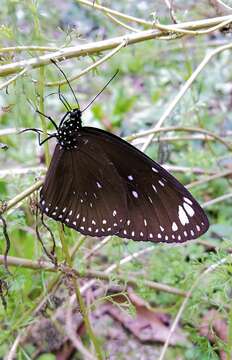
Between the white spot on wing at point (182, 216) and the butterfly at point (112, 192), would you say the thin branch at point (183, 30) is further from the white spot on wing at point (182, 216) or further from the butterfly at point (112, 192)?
the white spot on wing at point (182, 216)

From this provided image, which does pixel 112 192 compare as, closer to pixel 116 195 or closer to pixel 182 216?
pixel 116 195

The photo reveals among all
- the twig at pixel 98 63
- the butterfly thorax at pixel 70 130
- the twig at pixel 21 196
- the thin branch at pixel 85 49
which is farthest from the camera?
the butterfly thorax at pixel 70 130

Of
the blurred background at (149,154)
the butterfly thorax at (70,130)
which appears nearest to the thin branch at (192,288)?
the blurred background at (149,154)

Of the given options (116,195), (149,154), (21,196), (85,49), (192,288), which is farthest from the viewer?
(149,154)

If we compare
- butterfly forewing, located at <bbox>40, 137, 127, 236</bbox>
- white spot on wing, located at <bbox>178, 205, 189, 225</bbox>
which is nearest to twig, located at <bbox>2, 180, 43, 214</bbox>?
butterfly forewing, located at <bbox>40, 137, 127, 236</bbox>

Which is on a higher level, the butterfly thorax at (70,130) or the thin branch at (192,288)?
the butterfly thorax at (70,130)

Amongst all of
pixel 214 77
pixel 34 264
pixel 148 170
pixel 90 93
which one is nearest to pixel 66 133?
pixel 148 170

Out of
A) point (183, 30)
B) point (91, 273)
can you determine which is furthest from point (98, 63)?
point (91, 273)
